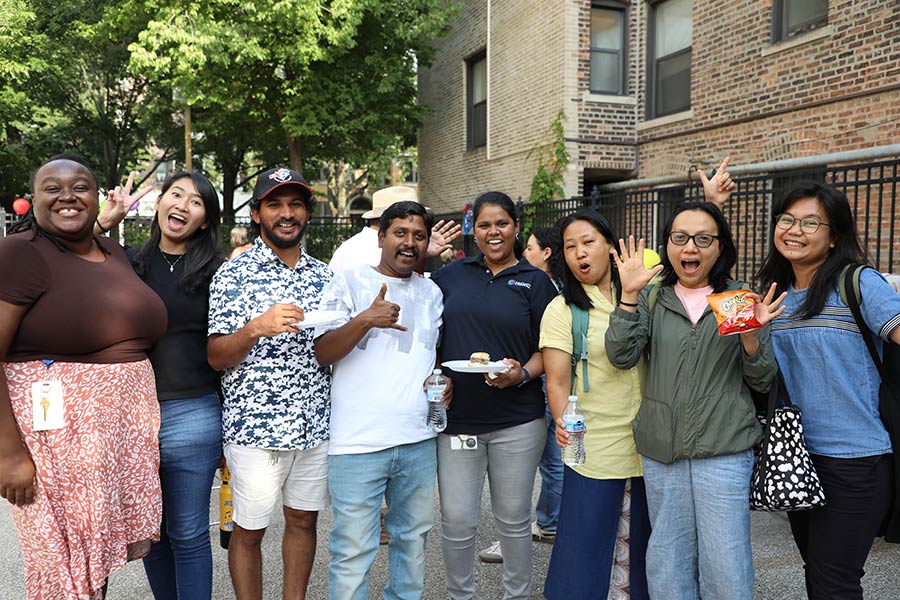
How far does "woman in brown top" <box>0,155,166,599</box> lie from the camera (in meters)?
2.66

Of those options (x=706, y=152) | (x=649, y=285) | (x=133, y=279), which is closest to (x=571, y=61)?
(x=706, y=152)

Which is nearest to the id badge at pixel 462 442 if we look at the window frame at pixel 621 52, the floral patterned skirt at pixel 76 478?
the floral patterned skirt at pixel 76 478

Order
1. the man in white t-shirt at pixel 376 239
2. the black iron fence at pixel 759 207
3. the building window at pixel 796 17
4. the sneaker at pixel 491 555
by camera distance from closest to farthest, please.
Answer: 1. the sneaker at pixel 491 555
2. the man in white t-shirt at pixel 376 239
3. the black iron fence at pixel 759 207
4. the building window at pixel 796 17

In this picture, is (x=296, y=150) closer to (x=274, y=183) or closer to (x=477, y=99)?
(x=477, y=99)

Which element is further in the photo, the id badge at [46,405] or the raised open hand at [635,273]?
the raised open hand at [635,273]

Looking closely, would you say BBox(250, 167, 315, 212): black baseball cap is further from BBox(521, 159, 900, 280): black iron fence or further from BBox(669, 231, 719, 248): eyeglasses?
BBox(521, 159, 900, 280): black iron fence

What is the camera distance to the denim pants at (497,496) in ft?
11.4

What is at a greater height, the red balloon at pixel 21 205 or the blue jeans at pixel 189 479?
the red balloon at pixel 21 205

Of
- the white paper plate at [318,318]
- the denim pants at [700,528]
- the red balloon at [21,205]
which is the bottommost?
the denim pants at [700,528]

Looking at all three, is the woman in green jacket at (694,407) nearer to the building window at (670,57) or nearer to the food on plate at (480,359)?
the food on plate at (480,359)

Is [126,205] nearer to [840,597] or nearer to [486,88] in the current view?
[840,597]

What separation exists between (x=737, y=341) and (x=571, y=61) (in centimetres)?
1008

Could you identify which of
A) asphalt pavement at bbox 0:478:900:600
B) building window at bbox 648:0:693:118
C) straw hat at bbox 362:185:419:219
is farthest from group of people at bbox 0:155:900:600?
building window at bbox 648:0:693:118

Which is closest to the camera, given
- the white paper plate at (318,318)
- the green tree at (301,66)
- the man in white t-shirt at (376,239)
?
the white paper plate at (318,318)
